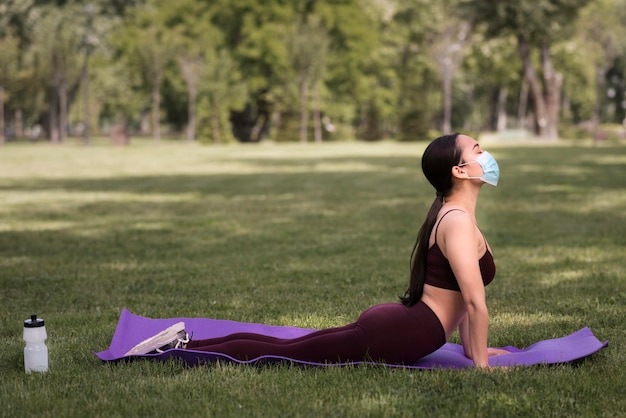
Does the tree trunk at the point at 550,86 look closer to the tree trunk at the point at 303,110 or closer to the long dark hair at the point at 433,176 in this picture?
the tree trunk at the point at 303,110

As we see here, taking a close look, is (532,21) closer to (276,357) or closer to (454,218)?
(454,218)

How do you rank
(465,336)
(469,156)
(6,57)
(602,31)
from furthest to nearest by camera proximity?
(602,31), (6,57), (465,336), (469,156)

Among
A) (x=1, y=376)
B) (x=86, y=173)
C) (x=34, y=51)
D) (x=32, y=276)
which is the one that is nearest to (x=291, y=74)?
(x=34, y=51)

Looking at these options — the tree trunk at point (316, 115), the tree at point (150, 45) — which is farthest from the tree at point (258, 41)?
the tree at point (150, 45)

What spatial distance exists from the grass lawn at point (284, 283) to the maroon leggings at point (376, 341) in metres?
0.11

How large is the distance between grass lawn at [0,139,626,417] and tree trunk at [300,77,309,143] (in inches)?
1276

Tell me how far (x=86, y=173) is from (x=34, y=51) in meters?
36.7

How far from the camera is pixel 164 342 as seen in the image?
199 inches

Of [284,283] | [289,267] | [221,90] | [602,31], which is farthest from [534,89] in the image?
[284,283]

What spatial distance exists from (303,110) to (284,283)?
44.9 metres

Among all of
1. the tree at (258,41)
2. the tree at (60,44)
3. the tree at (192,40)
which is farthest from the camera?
the tree at (258,41)

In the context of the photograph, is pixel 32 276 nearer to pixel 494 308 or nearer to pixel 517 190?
pixel 494 308

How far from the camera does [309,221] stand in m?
12.9

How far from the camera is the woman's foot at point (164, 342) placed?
5.06m
